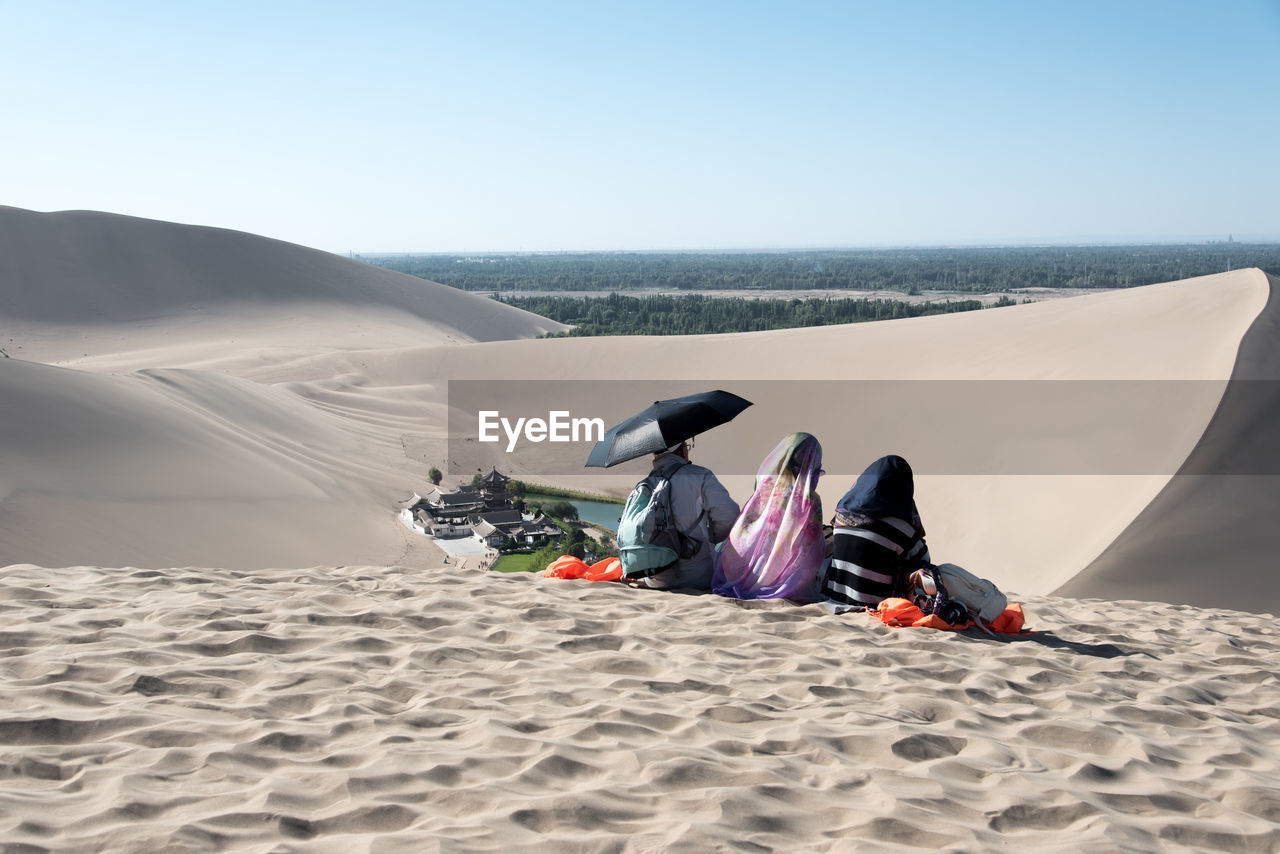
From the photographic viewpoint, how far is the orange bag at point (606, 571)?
615cm

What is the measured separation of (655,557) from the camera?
5762mm

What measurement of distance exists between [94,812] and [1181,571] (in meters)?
9.81

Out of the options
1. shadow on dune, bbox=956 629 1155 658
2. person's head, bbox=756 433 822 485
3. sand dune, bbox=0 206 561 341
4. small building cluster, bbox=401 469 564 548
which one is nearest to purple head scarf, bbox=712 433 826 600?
person's head, bbox=756 433 822 485

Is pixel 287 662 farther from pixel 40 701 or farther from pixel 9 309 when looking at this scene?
pixel 9 309

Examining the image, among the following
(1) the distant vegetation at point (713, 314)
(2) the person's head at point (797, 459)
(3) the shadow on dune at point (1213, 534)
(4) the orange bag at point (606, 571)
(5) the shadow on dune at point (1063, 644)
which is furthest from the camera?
(1) the distant vegetation at point (713, 314)

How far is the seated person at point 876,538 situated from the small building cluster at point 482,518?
12.0m

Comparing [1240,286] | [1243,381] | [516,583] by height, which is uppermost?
[1240,286]

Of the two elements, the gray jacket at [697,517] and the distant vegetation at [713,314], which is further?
the distant vegetation at [713,314]

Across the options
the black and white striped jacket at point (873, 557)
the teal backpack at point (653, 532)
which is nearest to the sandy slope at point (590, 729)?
the black and white striped jacket at point (873, 557)

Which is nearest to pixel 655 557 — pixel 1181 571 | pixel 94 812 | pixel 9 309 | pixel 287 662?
pixel 287 662

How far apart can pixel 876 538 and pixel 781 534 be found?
0.61m

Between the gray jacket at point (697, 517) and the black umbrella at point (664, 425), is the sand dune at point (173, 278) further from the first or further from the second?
the gray jacket at point (697, 517)

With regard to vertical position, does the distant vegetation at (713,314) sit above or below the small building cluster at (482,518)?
above

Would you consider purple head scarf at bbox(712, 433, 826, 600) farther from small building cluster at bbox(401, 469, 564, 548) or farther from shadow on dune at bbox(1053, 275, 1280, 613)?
small building cluster at bbox(401, 469, 564, 548)
